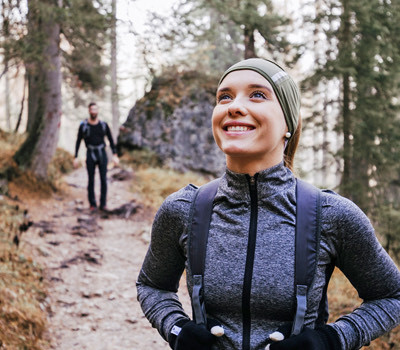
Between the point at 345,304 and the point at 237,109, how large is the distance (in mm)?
5261

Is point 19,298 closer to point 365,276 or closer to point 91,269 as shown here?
point 91,269

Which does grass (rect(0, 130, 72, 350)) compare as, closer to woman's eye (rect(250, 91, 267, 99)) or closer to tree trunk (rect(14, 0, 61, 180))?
tree trunk (rect(14, 0, 61, 180))

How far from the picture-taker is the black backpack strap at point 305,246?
163 centimetres

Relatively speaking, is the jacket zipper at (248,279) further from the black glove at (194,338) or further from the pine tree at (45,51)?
the pine tree at (45,51)

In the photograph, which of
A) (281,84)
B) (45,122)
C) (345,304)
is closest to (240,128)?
(281,84)

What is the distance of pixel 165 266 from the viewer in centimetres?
208

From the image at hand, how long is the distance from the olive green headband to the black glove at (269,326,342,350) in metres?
0.94

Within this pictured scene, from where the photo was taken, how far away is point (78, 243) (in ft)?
26.5

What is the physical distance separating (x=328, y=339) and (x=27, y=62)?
32.9 ft

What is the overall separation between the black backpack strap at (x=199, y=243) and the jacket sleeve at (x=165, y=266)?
7 cm

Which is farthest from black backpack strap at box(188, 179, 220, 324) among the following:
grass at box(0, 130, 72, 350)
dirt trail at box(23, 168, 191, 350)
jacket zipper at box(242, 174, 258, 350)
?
dirt trail at box(23, 168, 191, 350)

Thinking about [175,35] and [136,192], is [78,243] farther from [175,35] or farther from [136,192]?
[175,35]

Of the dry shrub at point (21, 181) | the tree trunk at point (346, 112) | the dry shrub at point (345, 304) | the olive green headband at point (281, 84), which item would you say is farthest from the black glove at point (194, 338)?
the tree trunk at point (346, 112)

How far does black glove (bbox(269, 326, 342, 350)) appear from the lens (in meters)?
1.58
